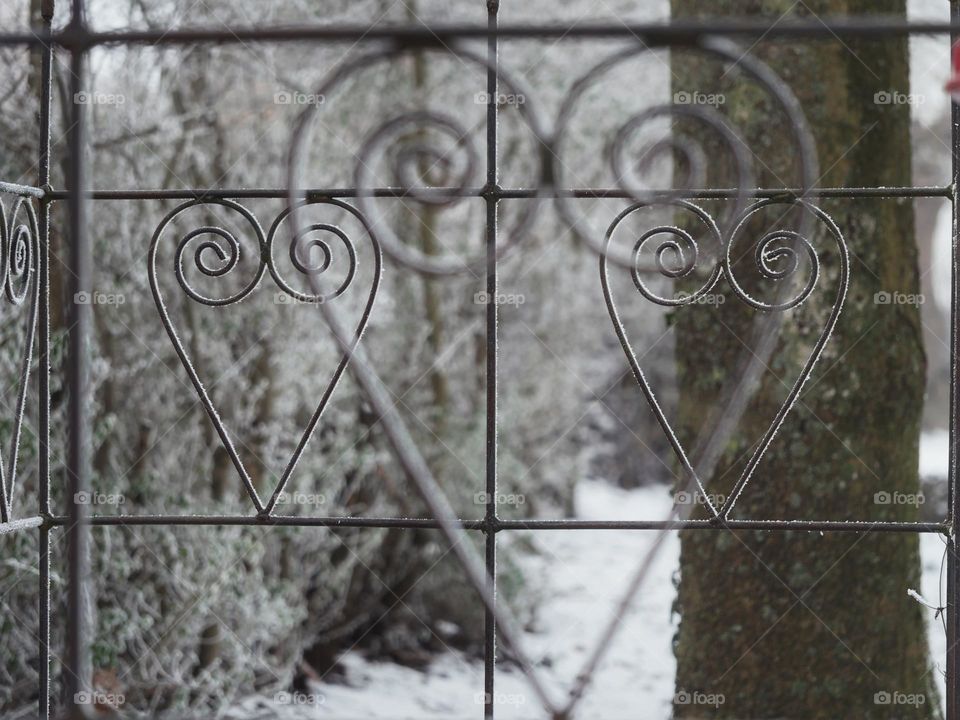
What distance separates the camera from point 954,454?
4.60 ft

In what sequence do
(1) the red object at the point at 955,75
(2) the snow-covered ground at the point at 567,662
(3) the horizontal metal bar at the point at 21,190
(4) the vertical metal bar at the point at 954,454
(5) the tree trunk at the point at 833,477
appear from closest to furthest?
1. (1) the red object at the point at 955,75
2. (4) the vertical metal bar at the point at 954,454
3. (3) the horizontal metal bar at the point at 21,190
4. (5) the tree trunk at the point at 833,477
5. (2) the snow-covered ground at the point at 567,662

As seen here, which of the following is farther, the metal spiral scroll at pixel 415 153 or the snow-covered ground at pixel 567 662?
the snow-covered ground at pixel 567 662

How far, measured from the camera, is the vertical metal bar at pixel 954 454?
1.34 meters

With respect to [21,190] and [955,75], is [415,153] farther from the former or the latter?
[21,190]

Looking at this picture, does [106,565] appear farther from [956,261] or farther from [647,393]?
[956,261]

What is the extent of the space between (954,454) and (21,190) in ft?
5.21

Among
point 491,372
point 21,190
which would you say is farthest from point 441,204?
point 21,190

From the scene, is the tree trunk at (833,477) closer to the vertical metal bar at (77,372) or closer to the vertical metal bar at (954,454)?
the vertical metal bar at (954,454)

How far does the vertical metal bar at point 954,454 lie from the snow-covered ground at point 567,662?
113 centimetres

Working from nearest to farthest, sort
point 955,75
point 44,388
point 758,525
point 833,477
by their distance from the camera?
point 955,75 < point 758,525 < point 44,388 < point 833,477

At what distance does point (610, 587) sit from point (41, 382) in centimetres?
347

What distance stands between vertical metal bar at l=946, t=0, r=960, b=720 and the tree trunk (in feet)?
→ 2.12

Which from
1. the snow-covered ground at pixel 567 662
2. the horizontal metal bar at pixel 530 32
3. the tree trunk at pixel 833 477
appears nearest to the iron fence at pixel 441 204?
the horizontal metal bar at pixel 530 32

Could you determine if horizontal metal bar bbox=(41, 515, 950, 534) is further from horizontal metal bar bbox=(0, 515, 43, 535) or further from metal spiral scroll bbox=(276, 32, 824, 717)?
metal spiral scroll bbox=(276, 32, 824, 717)
